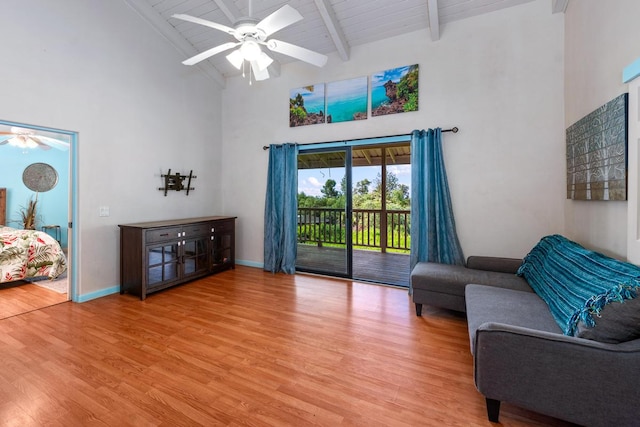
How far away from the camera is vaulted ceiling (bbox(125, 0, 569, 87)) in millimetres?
3293

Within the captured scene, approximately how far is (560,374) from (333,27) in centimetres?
397

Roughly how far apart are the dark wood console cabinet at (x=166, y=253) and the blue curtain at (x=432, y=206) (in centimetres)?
299

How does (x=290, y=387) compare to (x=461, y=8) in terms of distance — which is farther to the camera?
(x=461, y=8)

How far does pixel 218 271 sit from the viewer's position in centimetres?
452

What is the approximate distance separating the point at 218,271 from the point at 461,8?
193 inches

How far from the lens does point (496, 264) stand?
2979 mm

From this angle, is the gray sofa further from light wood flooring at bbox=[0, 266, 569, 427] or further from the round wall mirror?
the round wall mirror

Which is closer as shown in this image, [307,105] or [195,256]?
[195,256]

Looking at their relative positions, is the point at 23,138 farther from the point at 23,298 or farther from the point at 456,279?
the point at 456,279

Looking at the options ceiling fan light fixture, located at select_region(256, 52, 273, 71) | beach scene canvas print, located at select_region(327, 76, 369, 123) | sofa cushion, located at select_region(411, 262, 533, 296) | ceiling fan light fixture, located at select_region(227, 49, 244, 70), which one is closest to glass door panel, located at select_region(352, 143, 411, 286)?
beach scene canvas print, located at select_region(327, 76, 369, 123)

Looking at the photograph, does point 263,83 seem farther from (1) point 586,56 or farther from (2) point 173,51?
(1) point 586,56

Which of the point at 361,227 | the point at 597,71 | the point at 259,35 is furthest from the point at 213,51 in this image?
the point at 361,227

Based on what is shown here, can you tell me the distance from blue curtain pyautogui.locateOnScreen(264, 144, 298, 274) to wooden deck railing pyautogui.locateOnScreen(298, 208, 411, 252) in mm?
360

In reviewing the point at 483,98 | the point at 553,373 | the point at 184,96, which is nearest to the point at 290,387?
the point at 553,373
